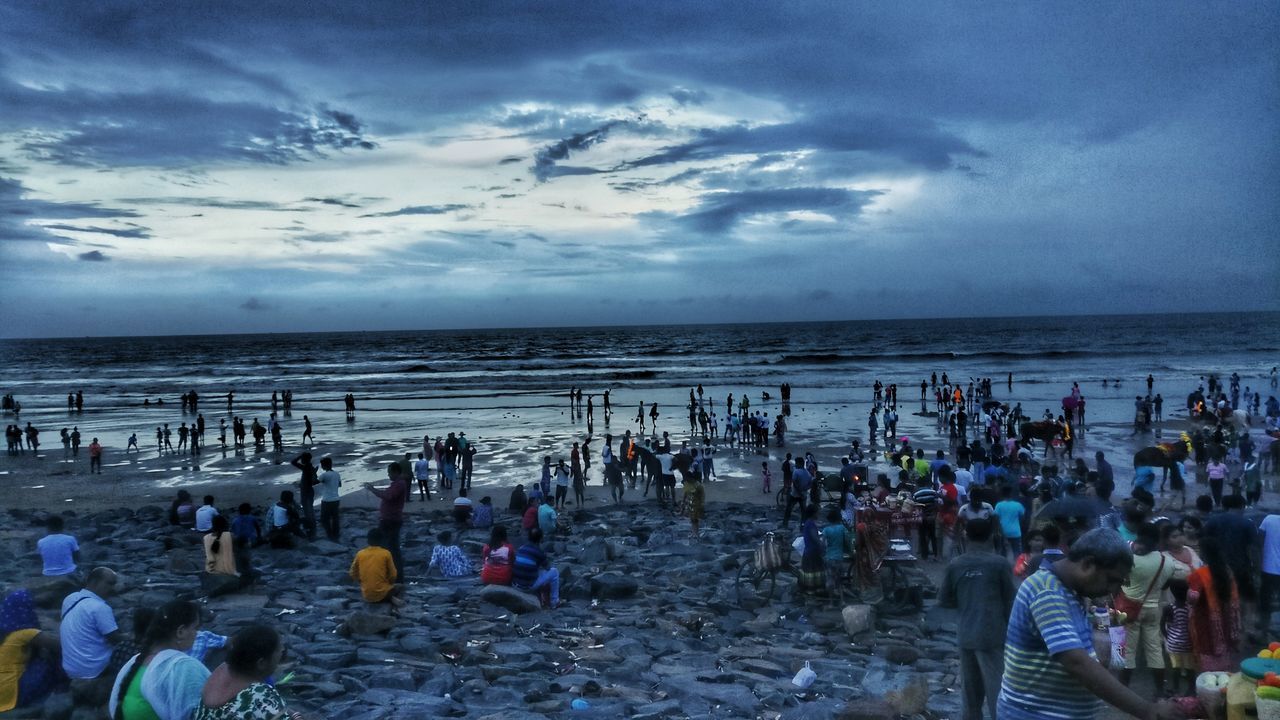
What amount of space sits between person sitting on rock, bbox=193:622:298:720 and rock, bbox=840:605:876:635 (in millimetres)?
6752

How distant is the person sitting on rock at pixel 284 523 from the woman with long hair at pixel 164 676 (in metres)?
9.81

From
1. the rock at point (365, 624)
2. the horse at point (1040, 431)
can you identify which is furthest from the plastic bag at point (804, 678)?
the horse at point (1040, 431)

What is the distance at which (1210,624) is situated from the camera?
6629 millimetres

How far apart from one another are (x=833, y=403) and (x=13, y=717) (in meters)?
38.0

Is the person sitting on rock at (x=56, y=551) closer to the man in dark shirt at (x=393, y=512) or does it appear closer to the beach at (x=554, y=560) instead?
the beach at (x=554, y=560)

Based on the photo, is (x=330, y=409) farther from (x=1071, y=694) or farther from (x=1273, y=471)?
(x=1071, y=694)

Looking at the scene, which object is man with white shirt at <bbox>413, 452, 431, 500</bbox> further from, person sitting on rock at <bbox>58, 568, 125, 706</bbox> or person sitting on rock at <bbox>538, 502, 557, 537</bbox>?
person sitting on rock at <bbox>58, 568, 125, 706</bbox>

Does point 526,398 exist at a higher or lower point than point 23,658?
lower

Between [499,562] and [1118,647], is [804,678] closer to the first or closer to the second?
[1118,647]

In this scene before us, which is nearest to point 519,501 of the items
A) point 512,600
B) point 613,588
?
point 613,588

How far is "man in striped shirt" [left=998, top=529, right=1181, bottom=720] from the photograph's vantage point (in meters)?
3.16

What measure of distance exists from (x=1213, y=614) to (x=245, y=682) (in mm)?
7433

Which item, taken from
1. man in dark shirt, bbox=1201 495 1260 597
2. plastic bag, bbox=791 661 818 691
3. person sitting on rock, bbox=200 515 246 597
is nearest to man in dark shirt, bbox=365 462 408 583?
person sitting on rock, bbox=200 515 246 597

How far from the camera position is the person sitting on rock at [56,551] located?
31.3 ft
